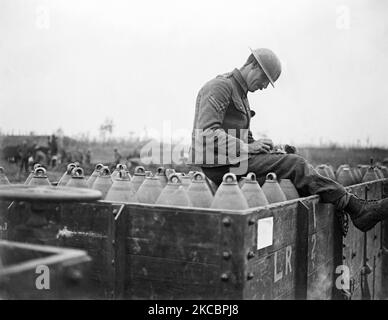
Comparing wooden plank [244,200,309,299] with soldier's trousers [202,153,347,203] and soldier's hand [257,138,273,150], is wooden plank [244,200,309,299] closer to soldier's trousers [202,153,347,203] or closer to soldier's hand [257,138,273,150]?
soldier's trousers [202,153,347,203]

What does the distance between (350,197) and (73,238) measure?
7.98 feet

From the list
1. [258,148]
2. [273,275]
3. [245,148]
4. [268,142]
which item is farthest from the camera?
[268,142]

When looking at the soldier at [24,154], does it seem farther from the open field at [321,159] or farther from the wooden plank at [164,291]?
the wooden plank at [164,291]

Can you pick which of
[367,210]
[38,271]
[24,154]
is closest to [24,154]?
[24,154]

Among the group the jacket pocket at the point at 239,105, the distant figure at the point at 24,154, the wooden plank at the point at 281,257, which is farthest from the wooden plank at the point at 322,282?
the distant figure at the point at 24,154

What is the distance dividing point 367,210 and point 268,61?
1.64 m

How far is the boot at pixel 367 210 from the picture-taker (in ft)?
14.5

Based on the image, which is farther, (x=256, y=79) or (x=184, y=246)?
(x=256, y=79)

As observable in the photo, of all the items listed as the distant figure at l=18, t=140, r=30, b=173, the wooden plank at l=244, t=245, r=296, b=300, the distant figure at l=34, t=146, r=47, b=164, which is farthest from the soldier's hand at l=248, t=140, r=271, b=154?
the distant figure at l=34, t=146, r=47, b=164

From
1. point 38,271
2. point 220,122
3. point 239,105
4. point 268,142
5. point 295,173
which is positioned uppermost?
point 239,105

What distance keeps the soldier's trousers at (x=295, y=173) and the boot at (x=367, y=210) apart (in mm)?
159

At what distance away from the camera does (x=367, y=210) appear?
444 cm

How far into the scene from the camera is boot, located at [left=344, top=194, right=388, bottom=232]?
442 cm

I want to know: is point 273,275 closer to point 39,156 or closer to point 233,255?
point 233,255
